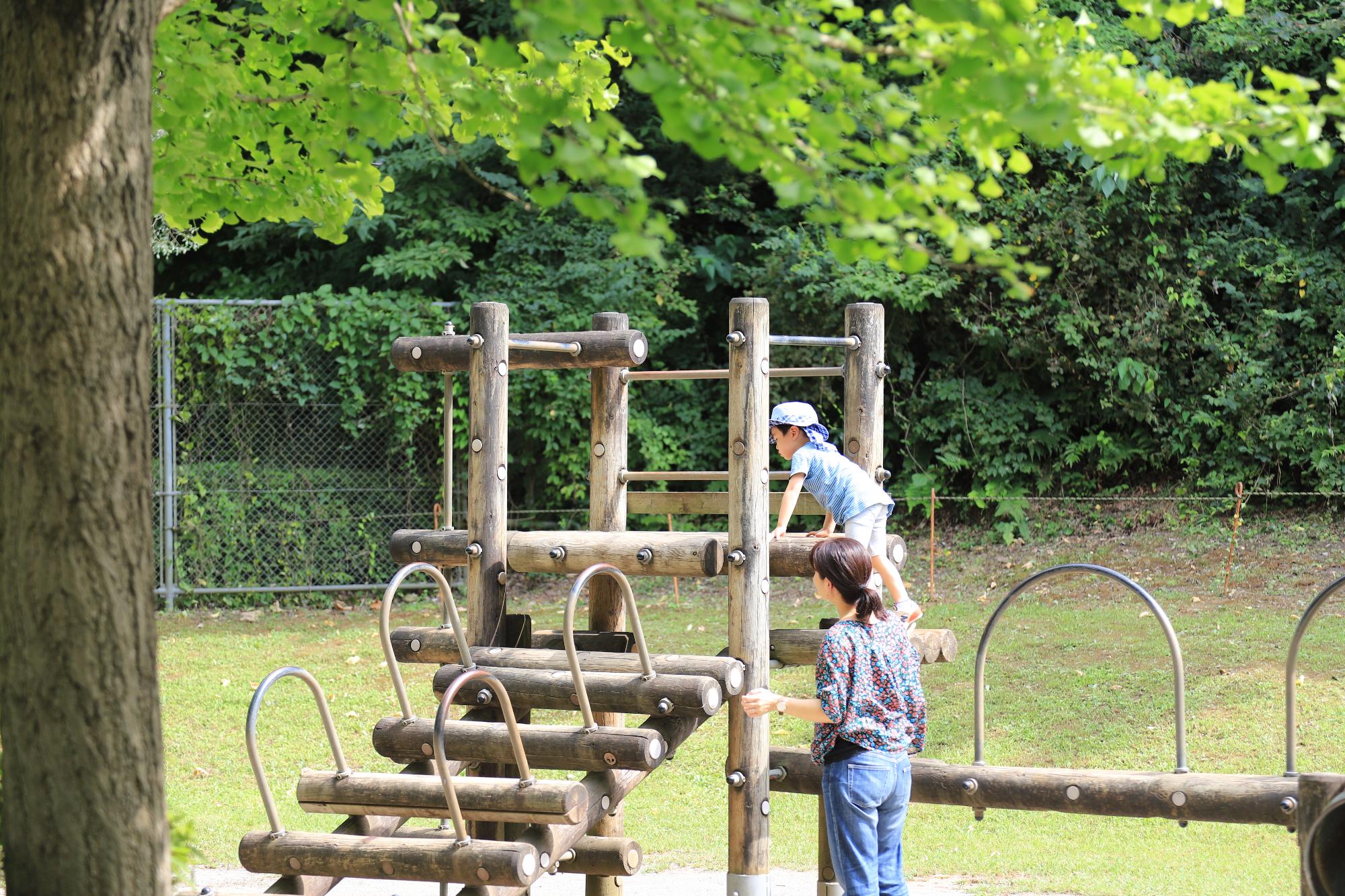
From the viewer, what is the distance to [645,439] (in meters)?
13.0

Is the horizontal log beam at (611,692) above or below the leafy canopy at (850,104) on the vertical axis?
below

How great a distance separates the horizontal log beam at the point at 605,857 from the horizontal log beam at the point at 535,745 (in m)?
0.63

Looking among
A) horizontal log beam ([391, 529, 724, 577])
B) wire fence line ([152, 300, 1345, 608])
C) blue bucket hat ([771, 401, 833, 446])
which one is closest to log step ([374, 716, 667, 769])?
horizontal log beam ([391, 529, 724, 577])

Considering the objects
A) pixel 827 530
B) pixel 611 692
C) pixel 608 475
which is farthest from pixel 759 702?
pixel 608 475

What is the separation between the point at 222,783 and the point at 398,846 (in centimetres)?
385

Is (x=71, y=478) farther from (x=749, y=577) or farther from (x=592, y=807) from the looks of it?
(x=749, y=577)

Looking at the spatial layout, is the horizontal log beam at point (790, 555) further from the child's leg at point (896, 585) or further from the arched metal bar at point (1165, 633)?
the arched metal bar at point (1165, 633)

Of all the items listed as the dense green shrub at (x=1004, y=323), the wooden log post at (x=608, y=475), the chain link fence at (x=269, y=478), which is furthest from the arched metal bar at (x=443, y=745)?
the dense green shrub at (x=1004, y=323)

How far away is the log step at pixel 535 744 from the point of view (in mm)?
4758

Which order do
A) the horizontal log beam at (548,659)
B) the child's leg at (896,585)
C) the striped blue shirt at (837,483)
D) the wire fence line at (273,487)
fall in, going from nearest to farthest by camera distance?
1. the horizontal log beam at (548,659)
2. the child's leg at (896,585)
3. the striped blue shirt at (837,483)
4. the wire fence line at (273,487)

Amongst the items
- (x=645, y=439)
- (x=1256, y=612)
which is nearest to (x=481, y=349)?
(x=1256, y=612)

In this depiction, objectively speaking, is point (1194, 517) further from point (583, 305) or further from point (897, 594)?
point (897, 594)

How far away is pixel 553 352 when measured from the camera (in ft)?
19.2

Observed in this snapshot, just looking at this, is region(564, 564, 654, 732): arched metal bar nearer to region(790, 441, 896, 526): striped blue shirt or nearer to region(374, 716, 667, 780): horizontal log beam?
region(374, 716, 667, 780): horizontal log beam
